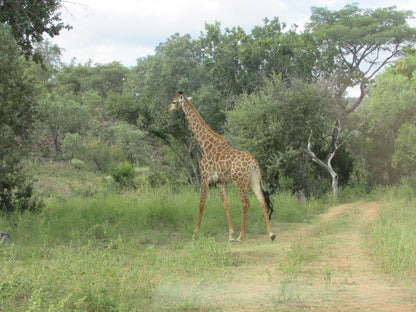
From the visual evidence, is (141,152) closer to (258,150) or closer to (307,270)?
(258,150)

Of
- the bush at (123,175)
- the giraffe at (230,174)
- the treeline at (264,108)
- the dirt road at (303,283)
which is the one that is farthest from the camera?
the bush at (123,175)

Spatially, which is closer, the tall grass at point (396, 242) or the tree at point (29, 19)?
the tall grass at point (396, 242)

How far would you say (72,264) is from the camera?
588 centimetres

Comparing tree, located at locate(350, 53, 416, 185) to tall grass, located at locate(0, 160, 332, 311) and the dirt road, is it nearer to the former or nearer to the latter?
tall grass, located at locate(0, 160, 332, 311)

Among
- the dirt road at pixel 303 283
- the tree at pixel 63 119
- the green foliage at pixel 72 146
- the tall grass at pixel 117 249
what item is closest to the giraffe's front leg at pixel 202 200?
the tall grass at pixel 117 249

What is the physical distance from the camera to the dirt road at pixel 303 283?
5.31 m

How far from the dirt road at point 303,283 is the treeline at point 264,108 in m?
5.74

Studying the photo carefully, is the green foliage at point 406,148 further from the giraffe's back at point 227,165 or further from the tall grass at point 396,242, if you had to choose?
the giraffe's back at point 227,165

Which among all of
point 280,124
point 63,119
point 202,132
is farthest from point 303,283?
point 63,119

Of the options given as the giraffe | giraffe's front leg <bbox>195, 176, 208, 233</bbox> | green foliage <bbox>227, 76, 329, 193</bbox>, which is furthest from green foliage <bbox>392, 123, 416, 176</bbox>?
Answer: giraffe's front leg <bbox>195, 176, 208, 233</bbox>

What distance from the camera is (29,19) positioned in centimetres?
1137

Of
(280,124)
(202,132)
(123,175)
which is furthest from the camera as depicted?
(123,175)

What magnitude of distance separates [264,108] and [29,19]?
8.63 metres

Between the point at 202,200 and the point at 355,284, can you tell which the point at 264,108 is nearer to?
the point at 202,200
